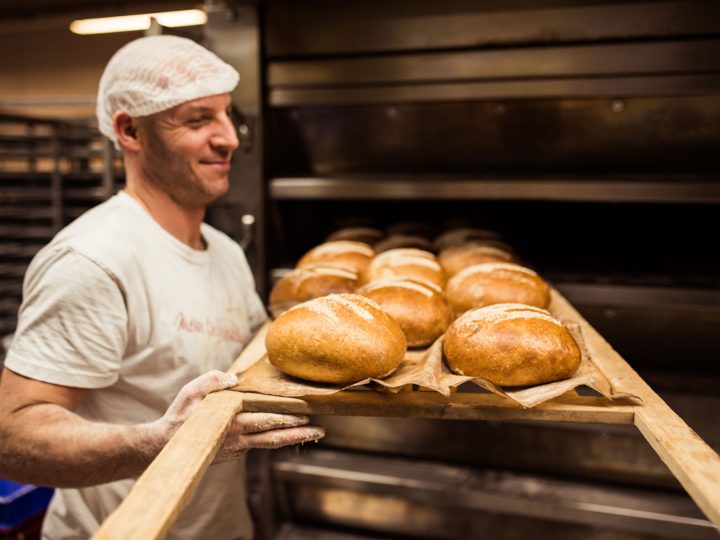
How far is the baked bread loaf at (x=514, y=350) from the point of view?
111cm

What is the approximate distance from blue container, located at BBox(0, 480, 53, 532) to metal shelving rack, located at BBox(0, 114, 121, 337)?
1228mm

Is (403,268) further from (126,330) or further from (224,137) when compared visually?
(126,330)

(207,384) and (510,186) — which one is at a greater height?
(510,186)

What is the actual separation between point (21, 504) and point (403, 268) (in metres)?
1.55

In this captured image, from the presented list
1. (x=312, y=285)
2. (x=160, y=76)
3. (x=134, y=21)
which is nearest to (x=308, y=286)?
(x=312, y=285)

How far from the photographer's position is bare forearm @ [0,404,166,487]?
1.19 metres

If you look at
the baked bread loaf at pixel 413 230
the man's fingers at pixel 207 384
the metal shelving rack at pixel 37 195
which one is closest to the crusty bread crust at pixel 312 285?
the man's fingers at pixel 207 384

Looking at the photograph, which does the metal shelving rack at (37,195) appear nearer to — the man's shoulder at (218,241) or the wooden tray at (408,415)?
the man's shoulder at (218,241)

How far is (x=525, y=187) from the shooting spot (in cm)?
194

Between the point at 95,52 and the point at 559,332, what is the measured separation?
741cm

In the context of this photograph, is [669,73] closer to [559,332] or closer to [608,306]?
[608,306]

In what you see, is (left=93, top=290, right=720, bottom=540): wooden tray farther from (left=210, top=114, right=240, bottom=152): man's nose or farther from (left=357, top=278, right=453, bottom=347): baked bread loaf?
(left=210, top=114, right=240, bottom=152): man's nose

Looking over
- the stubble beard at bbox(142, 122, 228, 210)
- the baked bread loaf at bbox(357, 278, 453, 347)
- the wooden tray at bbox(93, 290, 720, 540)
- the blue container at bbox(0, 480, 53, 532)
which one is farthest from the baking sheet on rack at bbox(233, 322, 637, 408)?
the blue container at bbox(0, 480, 53, 532)

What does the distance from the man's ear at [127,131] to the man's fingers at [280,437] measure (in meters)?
0.87
